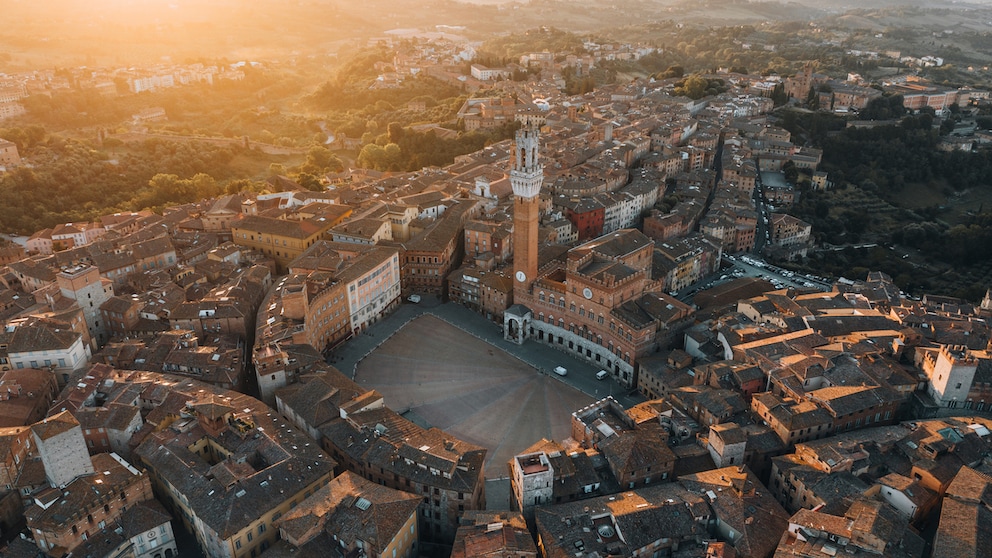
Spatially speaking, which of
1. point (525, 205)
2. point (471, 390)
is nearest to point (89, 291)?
point (471, 390)

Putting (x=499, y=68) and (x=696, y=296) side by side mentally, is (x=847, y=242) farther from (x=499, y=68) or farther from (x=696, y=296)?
(x=499, y=68)

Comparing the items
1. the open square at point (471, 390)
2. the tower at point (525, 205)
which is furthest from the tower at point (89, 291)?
the tower at point (525, 205)

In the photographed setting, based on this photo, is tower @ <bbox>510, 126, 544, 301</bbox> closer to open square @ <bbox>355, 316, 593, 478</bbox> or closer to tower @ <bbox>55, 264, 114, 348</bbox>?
open square @ <bbox>355, 316, 593, 478</bbox>

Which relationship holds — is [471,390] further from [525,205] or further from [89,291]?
[89,291]

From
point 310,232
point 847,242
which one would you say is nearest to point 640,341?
point 310,232

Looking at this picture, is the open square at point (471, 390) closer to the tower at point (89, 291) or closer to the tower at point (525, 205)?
the tower at point (525, 205)

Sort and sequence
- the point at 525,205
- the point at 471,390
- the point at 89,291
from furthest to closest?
the point at 525,205 → the point at 89,291 → the point at 471,390
